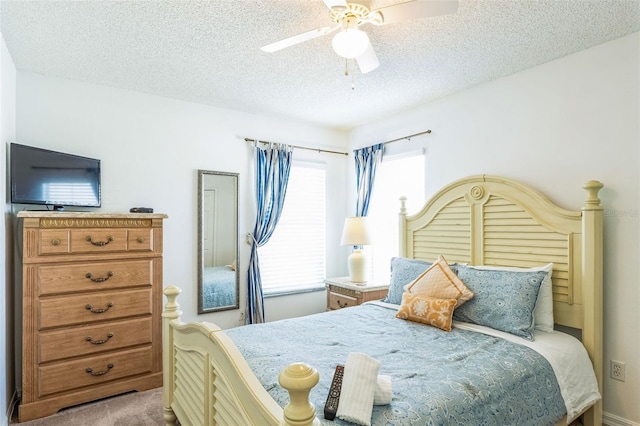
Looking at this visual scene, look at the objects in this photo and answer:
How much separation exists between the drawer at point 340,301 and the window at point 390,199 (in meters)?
0.66

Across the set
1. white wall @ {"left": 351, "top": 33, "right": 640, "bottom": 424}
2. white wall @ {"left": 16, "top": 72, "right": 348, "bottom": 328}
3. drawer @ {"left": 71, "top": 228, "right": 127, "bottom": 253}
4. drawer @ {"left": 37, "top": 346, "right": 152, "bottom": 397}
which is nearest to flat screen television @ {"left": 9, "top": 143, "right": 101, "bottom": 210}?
white wall @ {"left": 16, "top": 72, "right": 348, "bottom": 328}

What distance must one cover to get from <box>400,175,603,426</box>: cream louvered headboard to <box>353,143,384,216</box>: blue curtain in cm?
68

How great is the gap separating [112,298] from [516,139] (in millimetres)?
3482

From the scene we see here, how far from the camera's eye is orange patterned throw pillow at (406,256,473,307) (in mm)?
2520

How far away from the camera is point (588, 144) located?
2.51 metres

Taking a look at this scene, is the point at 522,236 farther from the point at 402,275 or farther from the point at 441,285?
the point at 402,275

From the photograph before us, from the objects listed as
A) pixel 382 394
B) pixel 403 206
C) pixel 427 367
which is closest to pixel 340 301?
pixel 403 206

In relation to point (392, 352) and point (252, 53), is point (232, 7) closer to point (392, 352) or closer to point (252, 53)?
point (252, 53)

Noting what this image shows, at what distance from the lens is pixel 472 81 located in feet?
10.1

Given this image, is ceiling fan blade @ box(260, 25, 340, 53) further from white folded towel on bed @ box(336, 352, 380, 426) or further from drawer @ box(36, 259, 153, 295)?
drawer @ box(36, 259, 153, 295)

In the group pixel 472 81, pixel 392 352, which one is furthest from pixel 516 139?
pixel 392 352

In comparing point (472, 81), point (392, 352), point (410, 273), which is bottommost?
point (392, 352)

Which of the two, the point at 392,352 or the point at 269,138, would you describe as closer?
the point at 392,352

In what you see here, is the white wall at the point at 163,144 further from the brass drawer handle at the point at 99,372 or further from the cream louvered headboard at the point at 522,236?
the cream louvered headboard at the point at 522,236
